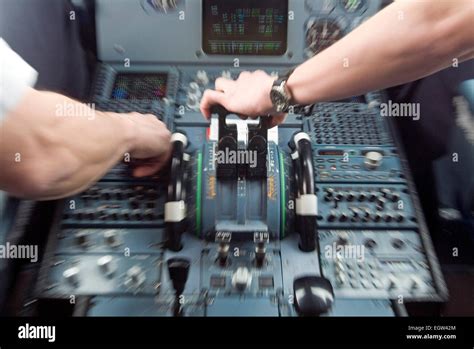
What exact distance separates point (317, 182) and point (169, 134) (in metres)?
0.46

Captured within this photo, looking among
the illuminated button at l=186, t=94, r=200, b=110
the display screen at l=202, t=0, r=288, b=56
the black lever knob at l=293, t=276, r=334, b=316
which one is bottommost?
the black lever knob at l=293, t=276, r=334, b=316

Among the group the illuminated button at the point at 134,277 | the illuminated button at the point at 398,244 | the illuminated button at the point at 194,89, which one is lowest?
the illuminated button at the point at 134,277

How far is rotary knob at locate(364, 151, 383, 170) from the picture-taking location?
1452 mm

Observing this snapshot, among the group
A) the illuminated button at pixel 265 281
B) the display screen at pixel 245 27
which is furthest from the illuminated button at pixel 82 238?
the display screen at pixel 245 27

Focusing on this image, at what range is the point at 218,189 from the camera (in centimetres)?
134

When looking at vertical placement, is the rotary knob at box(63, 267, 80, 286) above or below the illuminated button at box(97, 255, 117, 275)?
below

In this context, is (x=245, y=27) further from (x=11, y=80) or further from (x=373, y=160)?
(x=11, y=80)

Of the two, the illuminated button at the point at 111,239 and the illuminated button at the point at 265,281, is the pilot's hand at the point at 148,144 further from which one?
the illuminated button at the point at 265,281

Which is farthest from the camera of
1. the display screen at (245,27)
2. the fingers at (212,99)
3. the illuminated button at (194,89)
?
the illuminated button at (194,89)

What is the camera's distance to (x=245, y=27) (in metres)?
1.56

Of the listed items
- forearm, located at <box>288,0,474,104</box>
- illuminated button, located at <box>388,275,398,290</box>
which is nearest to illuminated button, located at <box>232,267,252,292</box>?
illuminated button, located at <box>388,275,398,290</box>

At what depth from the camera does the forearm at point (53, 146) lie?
1078 mm

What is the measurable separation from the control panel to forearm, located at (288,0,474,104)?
6.8 inches

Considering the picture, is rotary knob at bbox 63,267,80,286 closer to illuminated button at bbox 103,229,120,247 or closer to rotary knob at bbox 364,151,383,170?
illuminated button at bbox 103,229,120,247
